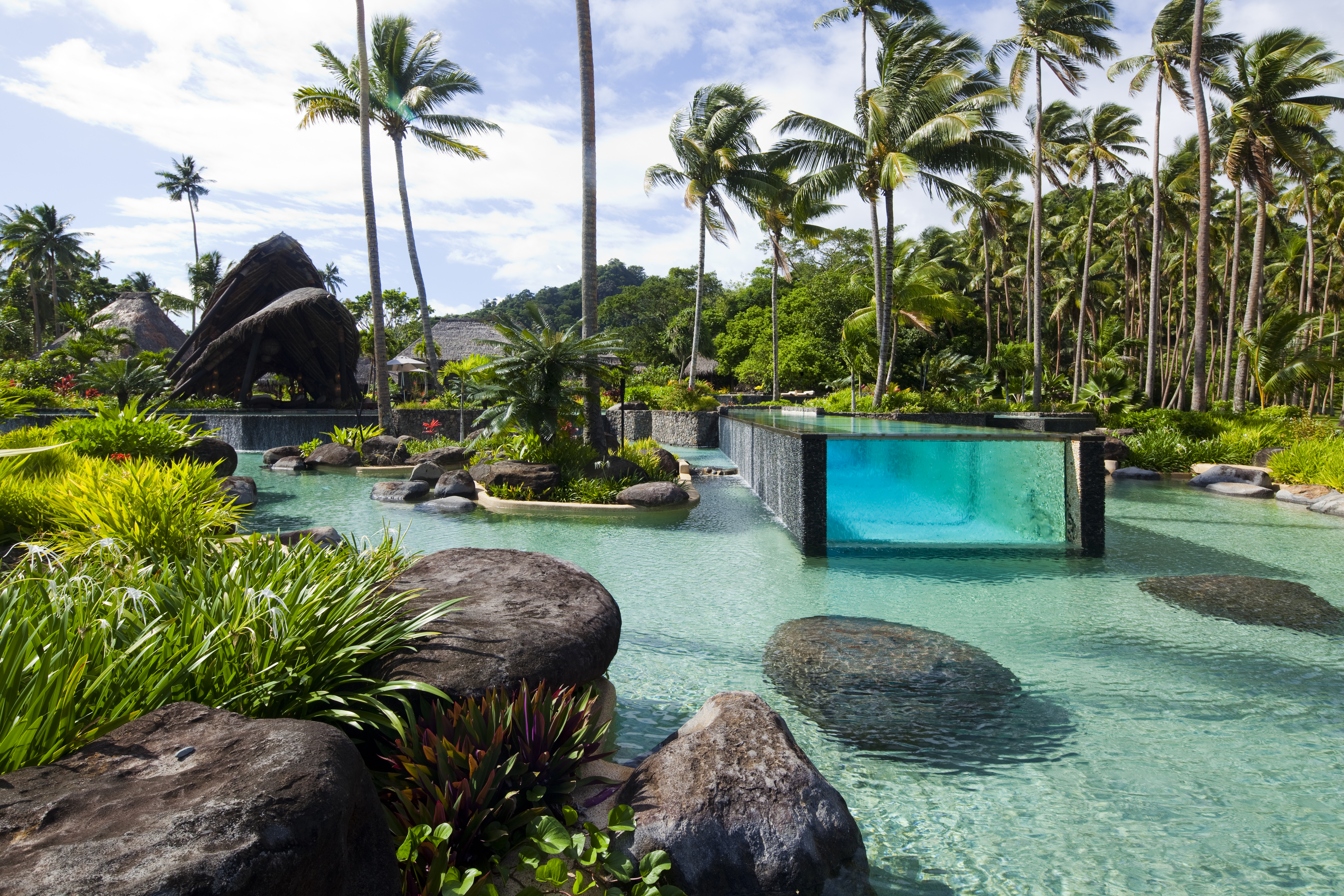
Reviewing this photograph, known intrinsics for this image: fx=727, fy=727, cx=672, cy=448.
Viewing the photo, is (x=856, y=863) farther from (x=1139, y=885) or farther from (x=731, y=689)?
(x=731, y=689)

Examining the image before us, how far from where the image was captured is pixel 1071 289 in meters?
42.7

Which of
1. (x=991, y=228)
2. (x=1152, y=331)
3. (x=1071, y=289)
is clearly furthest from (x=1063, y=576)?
(x=1071, y=289)

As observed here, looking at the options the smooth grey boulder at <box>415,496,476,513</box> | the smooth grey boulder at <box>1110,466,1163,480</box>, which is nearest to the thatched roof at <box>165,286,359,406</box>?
the smooth grey boulder at <box>415,496,476,513</box>

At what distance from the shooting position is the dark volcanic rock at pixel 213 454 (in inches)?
419

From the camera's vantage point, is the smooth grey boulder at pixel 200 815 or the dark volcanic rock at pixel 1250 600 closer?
the smooth grey boulder at pixel 200 815

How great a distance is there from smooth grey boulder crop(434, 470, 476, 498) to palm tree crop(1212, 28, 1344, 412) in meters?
19.9

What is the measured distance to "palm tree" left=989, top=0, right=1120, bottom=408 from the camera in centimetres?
2341

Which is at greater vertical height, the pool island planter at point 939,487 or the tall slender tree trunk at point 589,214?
the tall slender tree trunk at point 589,214

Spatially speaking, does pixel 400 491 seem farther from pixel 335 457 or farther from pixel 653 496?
pixel 335 457

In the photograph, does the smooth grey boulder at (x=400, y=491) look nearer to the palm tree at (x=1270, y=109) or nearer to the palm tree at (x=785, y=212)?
the palm tree at (x=785, y=212)

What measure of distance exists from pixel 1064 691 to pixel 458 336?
141 feet

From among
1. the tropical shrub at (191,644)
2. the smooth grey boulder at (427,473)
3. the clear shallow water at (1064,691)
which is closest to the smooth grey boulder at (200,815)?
the tropical shrub at (191,644)

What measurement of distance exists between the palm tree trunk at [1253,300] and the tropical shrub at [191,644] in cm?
2426

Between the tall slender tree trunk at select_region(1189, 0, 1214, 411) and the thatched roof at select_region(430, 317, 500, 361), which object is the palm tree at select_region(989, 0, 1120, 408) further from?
the thatched roof at select_region(430, 317, 500, 361)
